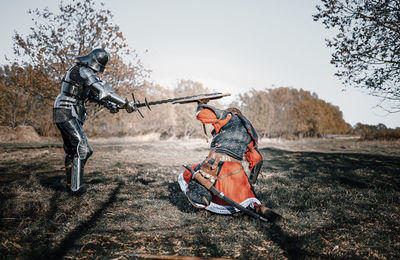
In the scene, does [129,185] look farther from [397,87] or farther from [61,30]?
[61,30]

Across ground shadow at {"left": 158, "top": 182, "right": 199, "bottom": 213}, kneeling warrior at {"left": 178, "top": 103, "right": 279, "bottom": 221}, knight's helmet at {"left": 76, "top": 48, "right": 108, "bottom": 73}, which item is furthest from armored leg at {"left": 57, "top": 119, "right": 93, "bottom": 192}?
kneeling warrior at {"left": 178, "top": 103, "right": 279, "bottom": 221}

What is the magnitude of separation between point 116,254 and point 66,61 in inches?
473

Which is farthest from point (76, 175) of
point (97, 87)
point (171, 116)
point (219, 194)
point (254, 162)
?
point (171, 116)

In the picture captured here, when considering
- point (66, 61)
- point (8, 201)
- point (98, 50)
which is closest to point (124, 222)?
point (8, 201)

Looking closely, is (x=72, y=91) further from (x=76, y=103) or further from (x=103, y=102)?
(x=103, y=102)

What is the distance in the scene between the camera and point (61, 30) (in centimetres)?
1138

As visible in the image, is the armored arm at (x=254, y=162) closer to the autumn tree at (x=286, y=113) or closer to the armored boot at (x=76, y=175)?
the armored boot at (x=76, y=175)

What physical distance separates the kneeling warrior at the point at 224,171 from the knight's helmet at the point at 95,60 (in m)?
2.56

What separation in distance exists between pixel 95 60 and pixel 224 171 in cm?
344

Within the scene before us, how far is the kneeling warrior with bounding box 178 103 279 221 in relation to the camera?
3.37m

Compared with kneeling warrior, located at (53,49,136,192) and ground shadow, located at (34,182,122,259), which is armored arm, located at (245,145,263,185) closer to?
ground shadow, located at (34,182,122,259)

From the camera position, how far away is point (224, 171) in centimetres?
346

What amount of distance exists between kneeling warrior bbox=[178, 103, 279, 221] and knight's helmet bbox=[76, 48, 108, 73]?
8.40ft

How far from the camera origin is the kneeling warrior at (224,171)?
133 inches
